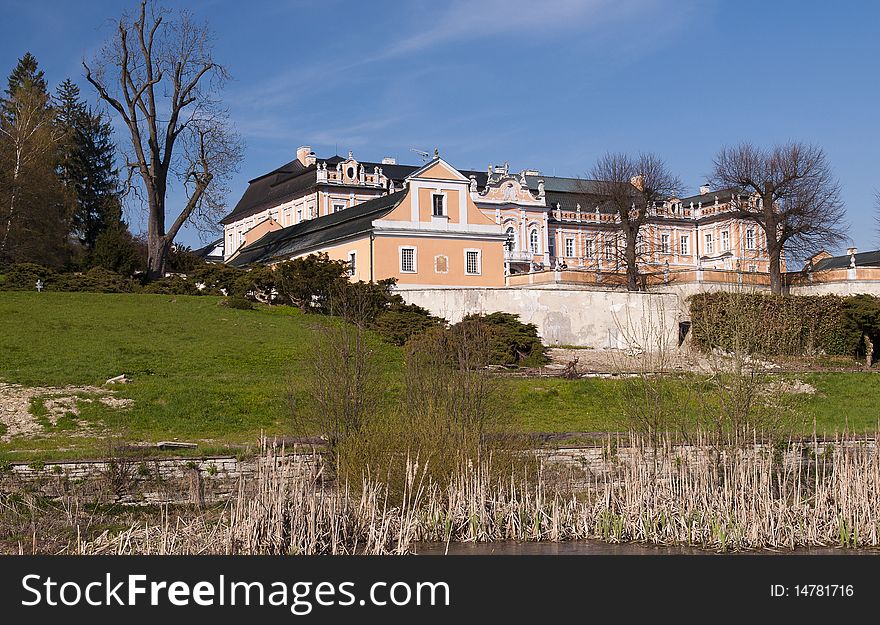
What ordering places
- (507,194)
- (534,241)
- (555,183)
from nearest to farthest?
(507,194) < (534,241) < (555,183)

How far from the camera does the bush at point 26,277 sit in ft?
118

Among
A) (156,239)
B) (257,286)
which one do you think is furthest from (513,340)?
(156,239)

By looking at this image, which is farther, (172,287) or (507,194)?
(507,194)

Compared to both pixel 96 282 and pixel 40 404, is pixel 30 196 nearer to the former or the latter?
pixel 96 282

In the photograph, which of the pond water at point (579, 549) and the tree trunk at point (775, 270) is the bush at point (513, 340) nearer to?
the pond water at point (579, 549)

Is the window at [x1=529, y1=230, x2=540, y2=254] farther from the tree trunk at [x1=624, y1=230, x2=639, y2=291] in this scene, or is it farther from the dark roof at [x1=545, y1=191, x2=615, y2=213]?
the tree trunk at [x1=624, y1=230, x2=639, y2=291]

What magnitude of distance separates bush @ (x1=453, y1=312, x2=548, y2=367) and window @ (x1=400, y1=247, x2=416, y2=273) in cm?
1105

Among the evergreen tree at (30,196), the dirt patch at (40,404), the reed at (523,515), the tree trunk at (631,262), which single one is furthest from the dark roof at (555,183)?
the reed at (523,515)

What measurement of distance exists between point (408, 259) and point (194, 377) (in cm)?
2009

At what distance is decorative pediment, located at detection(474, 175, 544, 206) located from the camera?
71.2 m

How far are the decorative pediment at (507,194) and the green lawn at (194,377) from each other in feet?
119

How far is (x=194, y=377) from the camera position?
2559cm

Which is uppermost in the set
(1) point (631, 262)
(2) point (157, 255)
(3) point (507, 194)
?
(3) point (507, 194)

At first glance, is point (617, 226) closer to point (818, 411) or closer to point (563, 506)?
point (818, 411)
